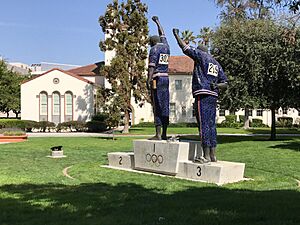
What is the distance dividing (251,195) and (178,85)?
1738 inches

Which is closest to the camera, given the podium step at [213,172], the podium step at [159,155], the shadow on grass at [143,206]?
the shadow on grass at [143,206]

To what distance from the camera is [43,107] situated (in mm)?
44031

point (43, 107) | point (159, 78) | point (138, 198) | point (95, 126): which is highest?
point (43, 107)

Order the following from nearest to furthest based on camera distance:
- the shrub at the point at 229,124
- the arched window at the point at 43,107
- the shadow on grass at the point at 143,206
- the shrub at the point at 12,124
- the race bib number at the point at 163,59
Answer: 1. the shadow on grass at the point at 143,206
2. the race bib number at the point at 163,59
3. the shrub at the point at 12,124
4. the arched window at the point at 43,107
5. the shrub at the point at 229,124

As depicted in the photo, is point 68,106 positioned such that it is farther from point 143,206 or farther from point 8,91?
point 143,206

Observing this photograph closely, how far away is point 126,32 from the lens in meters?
33.1

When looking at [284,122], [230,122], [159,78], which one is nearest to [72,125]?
[230,122]

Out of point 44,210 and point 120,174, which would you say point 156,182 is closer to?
point 120,174

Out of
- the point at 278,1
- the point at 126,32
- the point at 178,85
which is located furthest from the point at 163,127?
the point at 178,85

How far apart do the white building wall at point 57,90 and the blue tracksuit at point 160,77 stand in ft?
107

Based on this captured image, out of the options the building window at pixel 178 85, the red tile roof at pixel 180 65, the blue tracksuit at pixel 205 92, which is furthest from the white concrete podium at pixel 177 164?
the building window at pixel 178 85

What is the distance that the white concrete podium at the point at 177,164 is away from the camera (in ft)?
31.1

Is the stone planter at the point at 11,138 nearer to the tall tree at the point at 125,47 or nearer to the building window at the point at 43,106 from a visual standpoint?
the tall tree at the point at 125,47

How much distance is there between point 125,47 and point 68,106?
13.1 metres
